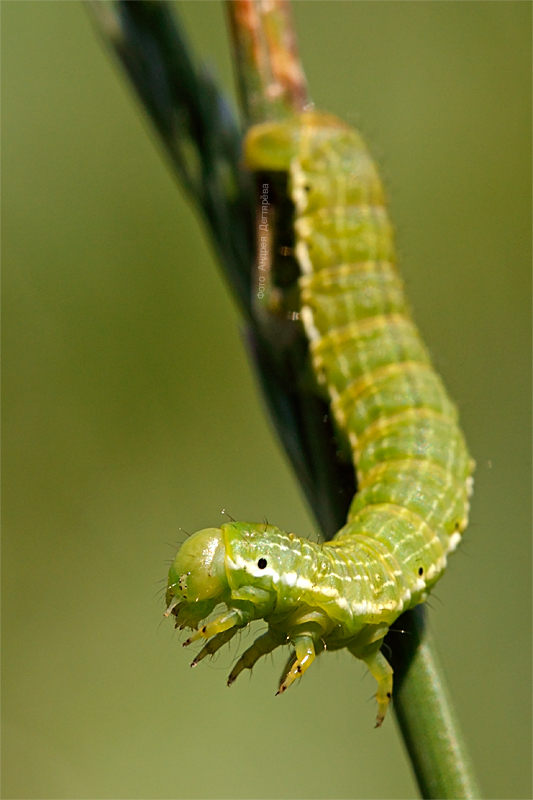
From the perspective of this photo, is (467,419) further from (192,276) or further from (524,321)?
(192,276)

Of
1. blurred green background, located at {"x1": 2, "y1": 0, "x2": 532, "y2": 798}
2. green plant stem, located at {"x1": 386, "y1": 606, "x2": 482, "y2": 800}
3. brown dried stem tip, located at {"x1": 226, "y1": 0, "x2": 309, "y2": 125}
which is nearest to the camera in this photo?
green plant stem, located at {"x1": 386, "y1": 606, "x2": 482, "y2": 800}

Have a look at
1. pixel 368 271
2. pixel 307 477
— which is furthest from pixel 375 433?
pixel 368 271

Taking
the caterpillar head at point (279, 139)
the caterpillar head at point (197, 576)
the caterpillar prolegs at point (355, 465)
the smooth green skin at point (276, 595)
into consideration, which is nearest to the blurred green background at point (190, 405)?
the caterpillar head at point (279, 139)

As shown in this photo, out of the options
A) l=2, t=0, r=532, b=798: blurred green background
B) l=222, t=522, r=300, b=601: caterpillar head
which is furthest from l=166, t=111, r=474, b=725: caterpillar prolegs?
l=2, t=0, r=532, b=798: blurred green background

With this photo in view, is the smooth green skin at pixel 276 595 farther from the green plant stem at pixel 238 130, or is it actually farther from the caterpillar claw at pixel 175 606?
the green plant stem at pixel 238 130

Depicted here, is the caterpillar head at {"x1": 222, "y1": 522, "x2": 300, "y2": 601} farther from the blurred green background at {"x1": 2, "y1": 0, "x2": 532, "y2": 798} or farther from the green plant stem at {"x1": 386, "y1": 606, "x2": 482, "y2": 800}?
the blurred green background at {"x1": 2, "y1": 0, "x2": 532, "y2": 798}
